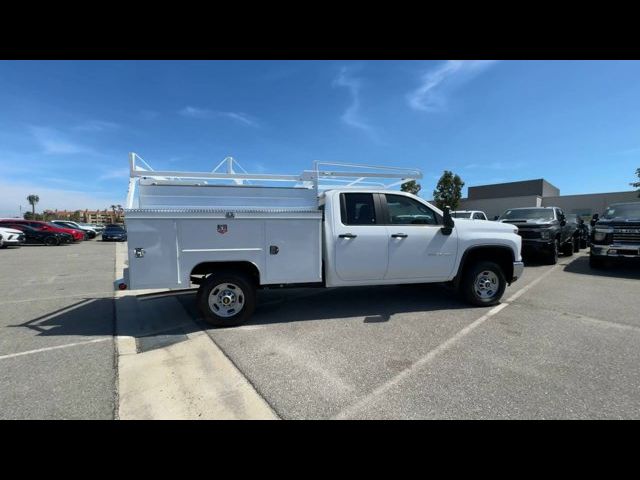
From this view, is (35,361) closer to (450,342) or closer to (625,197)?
(450,342)

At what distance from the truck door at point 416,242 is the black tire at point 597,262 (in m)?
7.03

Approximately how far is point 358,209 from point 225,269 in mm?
2206

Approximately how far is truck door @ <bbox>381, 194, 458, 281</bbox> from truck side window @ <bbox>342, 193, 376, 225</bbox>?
0.75 ft

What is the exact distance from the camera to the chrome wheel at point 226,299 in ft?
13.8

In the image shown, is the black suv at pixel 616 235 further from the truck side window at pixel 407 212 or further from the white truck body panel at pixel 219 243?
the white truck body panel at pixel 219 243

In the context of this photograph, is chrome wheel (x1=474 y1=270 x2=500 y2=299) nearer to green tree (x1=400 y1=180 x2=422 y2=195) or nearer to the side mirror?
the side mirror

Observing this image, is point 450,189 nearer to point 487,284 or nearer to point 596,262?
point 596,262

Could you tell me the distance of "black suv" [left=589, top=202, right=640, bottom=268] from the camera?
26.2 ft

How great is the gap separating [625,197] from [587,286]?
52.6 m

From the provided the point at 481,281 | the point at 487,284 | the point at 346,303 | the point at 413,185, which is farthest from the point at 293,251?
the point at 413,185

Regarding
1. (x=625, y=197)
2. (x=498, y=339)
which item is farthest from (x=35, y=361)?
(x=625, y=197)
